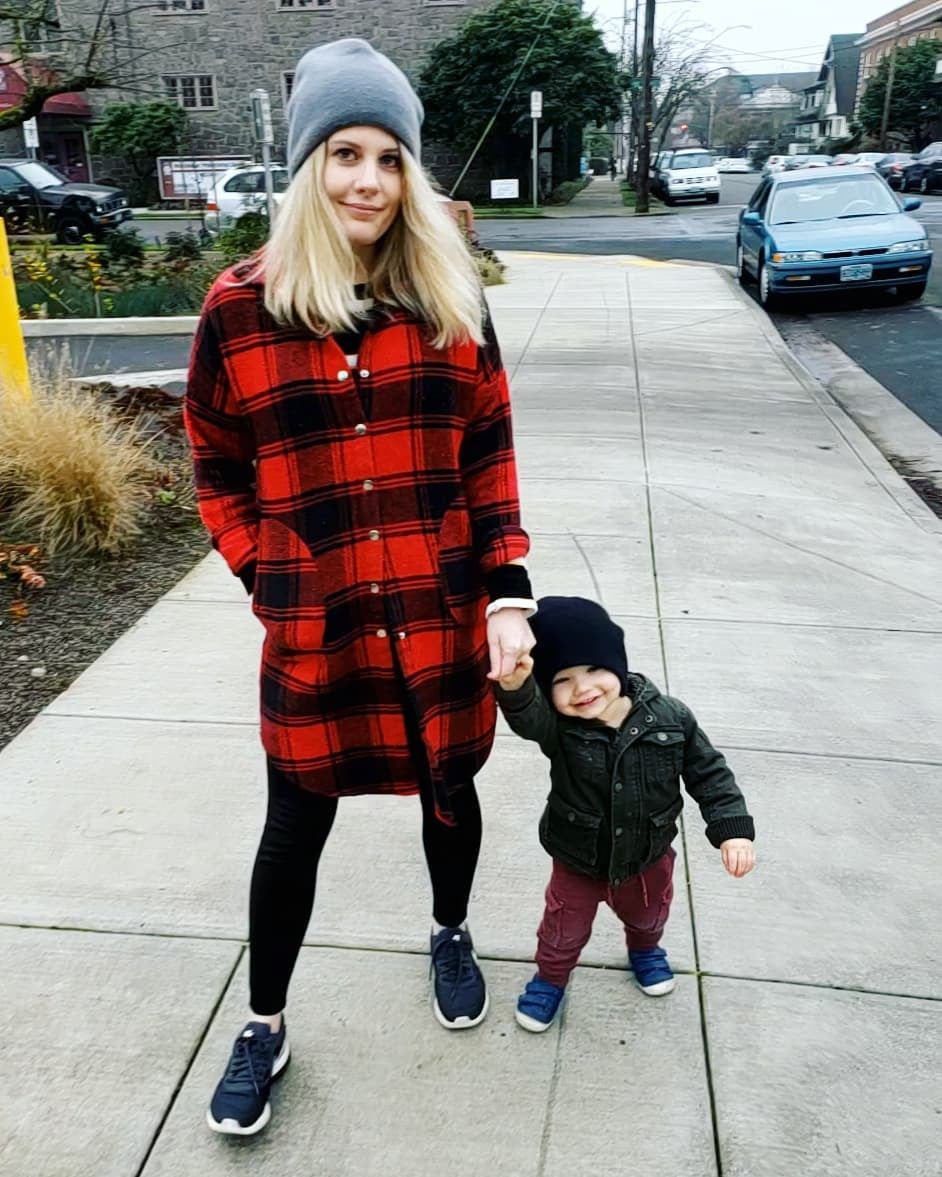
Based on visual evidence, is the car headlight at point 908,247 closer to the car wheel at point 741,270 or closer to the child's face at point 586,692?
the car wheel at point 741,270

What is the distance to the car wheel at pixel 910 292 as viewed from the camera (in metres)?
13.2

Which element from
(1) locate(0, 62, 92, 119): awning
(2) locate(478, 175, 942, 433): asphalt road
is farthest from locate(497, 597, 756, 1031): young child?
(1) locate(0, 62, 92, 119): awning

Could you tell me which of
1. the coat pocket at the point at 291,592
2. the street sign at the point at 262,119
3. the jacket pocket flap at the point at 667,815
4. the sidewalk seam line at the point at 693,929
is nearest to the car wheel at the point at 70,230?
the street sign at the point at 262,119

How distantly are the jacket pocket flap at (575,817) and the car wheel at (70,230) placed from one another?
66.8ft

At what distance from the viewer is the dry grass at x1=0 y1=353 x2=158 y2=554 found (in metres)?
5.03

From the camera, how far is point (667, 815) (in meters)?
2.17

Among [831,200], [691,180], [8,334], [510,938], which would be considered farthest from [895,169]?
[510,938]

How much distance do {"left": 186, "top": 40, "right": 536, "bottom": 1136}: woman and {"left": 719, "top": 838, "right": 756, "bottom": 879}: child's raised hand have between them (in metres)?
0.51

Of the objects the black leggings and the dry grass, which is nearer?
the black leggings

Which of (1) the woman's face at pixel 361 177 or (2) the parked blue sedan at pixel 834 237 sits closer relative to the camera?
(1) the woman's face at pixel 361 177

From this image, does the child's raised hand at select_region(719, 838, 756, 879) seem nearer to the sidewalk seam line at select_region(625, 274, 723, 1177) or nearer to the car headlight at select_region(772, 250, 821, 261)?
the sidewalk seam line at select_region(625, 274, 723, 1177)

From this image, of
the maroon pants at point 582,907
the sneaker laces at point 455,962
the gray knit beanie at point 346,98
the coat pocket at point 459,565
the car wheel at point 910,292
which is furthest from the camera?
the car wheel at point 910,292

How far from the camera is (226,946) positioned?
2.61 metres

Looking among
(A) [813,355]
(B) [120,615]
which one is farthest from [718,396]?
(B) [120,615]
